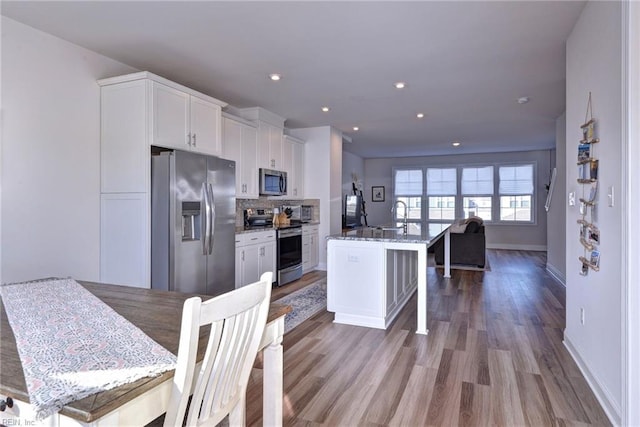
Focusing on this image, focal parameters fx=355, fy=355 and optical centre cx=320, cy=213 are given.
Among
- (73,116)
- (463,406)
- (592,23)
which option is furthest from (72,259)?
(592,23)

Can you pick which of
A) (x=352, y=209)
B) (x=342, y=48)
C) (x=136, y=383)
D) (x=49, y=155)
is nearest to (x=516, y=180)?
(x=352, y=209)

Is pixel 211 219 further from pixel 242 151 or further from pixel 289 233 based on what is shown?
pixel 289 233

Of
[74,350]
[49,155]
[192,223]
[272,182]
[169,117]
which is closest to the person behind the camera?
[74,350]

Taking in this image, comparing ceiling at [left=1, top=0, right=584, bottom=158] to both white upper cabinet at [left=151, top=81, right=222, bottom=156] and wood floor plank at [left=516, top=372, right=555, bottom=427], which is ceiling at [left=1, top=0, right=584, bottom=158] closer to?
white upper cabinet at [left=151, top=81, right=222, bottom=156]

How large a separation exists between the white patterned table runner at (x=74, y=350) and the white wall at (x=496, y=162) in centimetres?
959

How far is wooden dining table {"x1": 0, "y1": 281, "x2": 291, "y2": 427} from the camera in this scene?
80 cm

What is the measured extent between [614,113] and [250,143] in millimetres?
4078

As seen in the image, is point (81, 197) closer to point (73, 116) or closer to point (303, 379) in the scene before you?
point (73, 116)

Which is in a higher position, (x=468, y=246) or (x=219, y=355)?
(x=219, y=355)

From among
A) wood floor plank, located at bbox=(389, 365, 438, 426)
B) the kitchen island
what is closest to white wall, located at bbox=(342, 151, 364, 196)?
the kitchen island

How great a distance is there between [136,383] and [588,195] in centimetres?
280

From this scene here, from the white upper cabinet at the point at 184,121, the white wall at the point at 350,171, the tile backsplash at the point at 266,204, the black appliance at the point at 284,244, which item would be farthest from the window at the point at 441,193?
the white upper cabinet at the point at 184,121

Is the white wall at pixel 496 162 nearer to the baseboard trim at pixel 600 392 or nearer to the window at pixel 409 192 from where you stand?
the window at pixel 409 192

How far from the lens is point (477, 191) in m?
9.63
